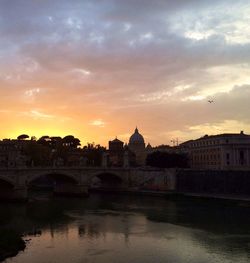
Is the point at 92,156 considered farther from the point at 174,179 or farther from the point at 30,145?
the point at 174,179

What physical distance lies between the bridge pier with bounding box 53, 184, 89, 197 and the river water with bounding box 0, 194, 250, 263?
28.5ft

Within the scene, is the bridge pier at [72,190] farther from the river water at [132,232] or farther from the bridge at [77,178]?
the river water at [132,232]

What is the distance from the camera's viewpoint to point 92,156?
74.8 m

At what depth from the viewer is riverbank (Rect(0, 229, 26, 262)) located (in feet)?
62.8

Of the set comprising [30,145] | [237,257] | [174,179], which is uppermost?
[30,145]

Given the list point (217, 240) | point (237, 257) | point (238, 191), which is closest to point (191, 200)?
point (238, 191)

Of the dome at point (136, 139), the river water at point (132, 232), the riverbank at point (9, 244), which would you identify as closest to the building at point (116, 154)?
the dome at point (136, 139)

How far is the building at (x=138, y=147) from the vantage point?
9272cm

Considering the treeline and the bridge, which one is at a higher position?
the treeline

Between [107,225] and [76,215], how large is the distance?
470 centimetres

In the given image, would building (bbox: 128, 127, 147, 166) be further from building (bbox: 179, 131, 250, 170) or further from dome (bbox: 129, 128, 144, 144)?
building (bbox: 179, 131, 250, 170)

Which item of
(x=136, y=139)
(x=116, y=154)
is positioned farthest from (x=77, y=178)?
(x=136, y=139)

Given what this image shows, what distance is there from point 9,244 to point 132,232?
701cm

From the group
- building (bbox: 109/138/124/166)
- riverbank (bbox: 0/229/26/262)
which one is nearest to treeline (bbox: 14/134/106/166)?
building (bbox: 109/138/124/166)
